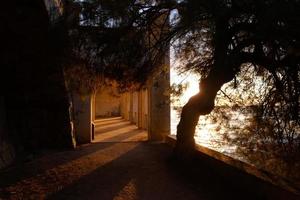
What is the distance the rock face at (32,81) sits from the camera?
515 cm

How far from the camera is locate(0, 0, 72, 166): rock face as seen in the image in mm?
5152

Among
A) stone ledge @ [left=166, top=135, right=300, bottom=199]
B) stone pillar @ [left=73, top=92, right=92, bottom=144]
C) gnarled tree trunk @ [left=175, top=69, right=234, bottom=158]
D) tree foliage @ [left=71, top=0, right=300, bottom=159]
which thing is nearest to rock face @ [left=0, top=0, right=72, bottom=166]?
tree foliage @ [left=71, top=0, right=300, bottom=159]

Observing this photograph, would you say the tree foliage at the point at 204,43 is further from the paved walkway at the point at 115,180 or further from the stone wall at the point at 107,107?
the stone wall at the point at 107,107

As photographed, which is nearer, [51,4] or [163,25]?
[51,4]

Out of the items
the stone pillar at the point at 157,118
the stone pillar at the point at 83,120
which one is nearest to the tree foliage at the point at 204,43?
the stone pillar at the point at 157,118

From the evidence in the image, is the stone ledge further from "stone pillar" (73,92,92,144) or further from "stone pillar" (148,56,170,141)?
"stone pillar" (73,92,92,144)

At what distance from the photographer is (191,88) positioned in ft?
23.7

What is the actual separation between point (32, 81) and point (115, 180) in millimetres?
2720

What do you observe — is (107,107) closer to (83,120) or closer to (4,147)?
(83,120)

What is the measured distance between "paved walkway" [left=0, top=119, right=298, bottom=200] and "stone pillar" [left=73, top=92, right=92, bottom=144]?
236 cm

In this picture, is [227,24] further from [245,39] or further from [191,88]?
[191,88]

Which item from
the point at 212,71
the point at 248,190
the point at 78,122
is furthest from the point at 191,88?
the point at 78,122

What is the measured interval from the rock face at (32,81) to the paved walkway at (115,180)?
958mm

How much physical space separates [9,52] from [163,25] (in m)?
2.80
